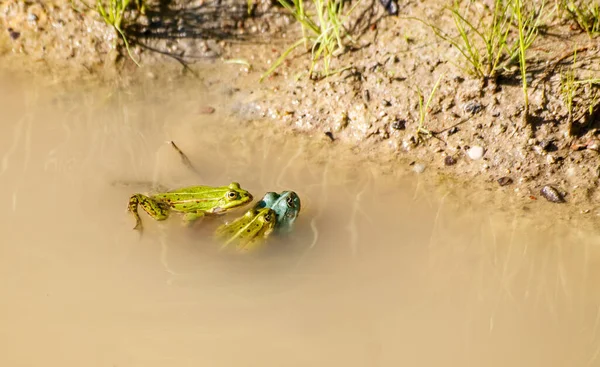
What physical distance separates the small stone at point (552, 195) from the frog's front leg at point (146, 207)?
9.33 ft

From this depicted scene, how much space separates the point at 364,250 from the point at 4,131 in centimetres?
300

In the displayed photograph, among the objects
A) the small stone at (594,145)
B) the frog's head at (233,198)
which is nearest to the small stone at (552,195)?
the small stone at (594,145)

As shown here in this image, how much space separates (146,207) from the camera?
429 cm

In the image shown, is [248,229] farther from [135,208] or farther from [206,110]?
[206,110]

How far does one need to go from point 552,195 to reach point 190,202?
2696 millimetres

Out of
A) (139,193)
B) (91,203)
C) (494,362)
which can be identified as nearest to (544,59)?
(494,362)

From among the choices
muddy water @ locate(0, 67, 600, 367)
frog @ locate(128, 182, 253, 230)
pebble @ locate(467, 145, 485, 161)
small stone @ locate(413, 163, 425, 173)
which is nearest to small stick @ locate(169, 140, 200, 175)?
muddy water @ locate(0, 67, 600, 367)

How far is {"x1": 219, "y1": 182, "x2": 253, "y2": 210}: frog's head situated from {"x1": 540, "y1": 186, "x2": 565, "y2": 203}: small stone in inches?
88.3

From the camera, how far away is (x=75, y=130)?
16.6 feet

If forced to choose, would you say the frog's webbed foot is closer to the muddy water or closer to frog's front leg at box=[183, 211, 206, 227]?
the muddy water

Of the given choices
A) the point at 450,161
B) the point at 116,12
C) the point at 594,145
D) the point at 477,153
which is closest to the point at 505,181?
the point at 477,153

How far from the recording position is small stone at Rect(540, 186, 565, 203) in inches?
183

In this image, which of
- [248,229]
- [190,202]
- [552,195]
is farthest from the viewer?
[552,195]

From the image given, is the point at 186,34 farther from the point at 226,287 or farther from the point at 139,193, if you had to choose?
the point at 226,287
